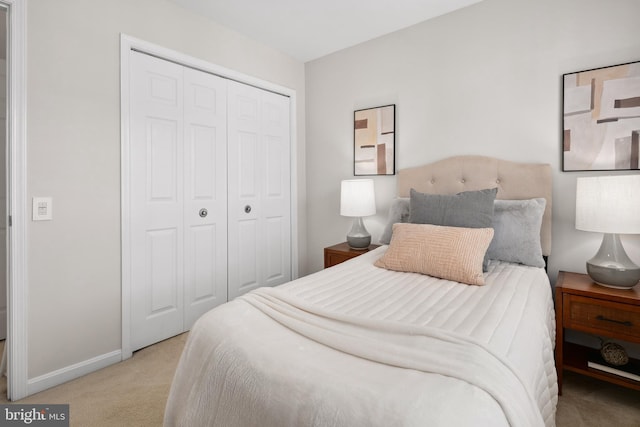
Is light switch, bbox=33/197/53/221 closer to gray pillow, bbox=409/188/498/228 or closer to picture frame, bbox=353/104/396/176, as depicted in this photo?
gray pillow, bbox=409/188/498/228

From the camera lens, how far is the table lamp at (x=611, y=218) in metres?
1.67

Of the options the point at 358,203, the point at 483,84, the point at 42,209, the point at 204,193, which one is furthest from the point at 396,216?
the point at 42,209

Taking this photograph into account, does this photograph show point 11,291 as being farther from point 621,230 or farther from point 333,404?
point 621,230

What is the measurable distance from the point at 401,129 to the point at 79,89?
93.7 inches

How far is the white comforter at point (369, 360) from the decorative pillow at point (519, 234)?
1.60 ft

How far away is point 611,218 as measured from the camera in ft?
5.61

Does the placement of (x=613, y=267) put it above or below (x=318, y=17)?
below

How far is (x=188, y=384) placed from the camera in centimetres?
122

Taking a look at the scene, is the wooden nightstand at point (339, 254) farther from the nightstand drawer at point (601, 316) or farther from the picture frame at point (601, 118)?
the picture frame at point (601, 118)

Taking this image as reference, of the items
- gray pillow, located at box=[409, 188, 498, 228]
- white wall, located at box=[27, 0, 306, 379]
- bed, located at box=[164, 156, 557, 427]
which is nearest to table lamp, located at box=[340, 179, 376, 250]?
gray pillow, located at box=[409, 188, 498, 228]

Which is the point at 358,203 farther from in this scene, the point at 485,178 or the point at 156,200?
the point at 156,200

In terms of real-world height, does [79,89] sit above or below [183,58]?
below

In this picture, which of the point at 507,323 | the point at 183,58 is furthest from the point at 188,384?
the point at 183,58

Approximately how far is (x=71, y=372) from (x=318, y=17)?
307 centimetres
